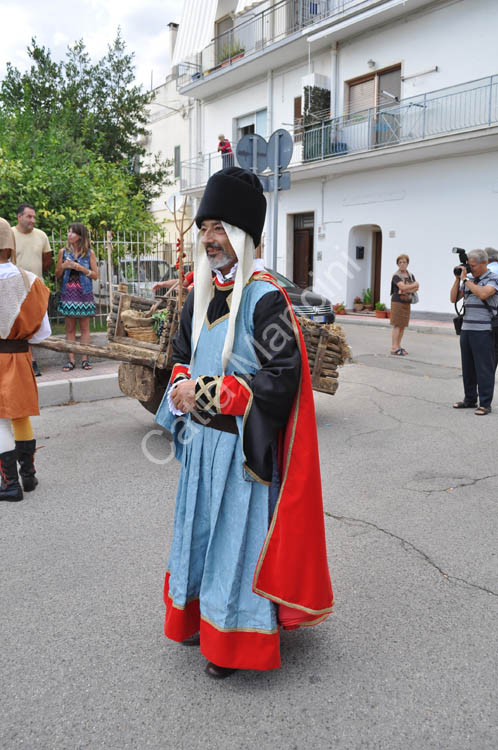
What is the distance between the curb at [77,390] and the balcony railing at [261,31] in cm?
1513

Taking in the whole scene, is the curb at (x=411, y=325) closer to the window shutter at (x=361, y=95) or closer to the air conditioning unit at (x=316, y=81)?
the window shutter at (x=361, y=95)

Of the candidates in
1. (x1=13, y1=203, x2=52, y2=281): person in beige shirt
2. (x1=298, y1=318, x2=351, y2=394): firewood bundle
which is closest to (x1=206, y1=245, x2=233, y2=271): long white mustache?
(x1=298, y1=318, x2=351, y2=394): firewood bundle

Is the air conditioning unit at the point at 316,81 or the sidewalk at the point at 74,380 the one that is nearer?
the sidewalk at the point at 74,380

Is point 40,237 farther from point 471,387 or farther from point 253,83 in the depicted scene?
point 253,83

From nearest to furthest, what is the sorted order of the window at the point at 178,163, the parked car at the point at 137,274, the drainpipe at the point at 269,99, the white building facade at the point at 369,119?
Result: the parked car at the point at 137,274 < the white building facade at the point at 369,119 < the drainpipe at the point at 269,99 < the window at the point at 178,163

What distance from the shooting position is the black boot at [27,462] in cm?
439

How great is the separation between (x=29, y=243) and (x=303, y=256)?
15.2m

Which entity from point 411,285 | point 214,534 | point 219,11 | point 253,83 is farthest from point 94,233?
point 219,11

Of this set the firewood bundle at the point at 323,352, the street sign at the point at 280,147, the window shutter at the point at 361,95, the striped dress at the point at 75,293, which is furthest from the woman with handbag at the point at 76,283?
the window shutter at the point at 361,95

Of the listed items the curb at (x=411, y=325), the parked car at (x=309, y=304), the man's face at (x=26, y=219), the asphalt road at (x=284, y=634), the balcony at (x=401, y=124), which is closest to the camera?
the asphalt road at (x=284, y=634)

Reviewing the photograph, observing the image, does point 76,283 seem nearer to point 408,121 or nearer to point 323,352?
point 323,352

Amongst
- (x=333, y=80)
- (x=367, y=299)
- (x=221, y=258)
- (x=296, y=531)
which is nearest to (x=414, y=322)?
(x=367, y=299)

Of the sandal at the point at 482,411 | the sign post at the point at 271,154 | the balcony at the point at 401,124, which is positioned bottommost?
the sandal at the point at 482,411

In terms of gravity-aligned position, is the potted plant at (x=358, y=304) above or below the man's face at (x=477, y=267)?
below
